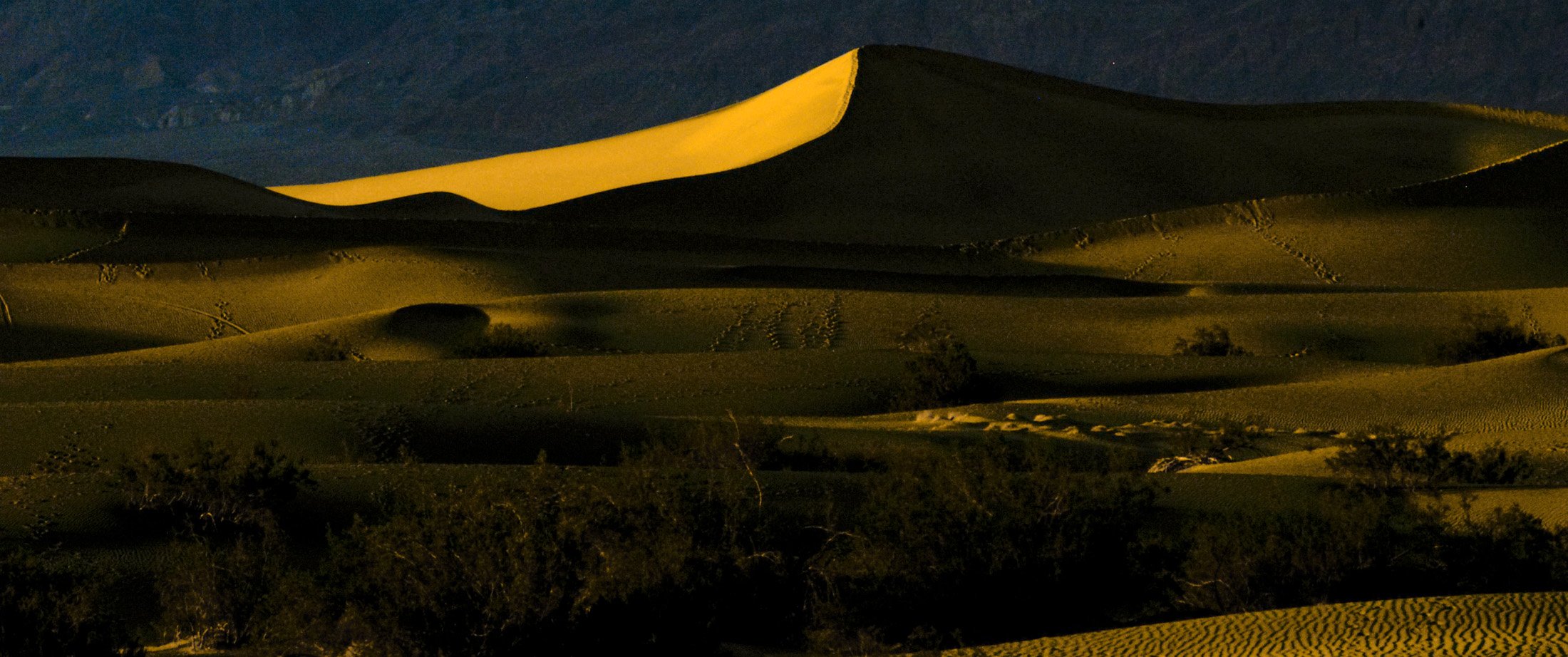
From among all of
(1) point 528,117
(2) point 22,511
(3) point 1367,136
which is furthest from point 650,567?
(1) point 528,117

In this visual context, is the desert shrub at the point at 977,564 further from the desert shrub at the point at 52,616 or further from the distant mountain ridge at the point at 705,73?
the distant mountain ridge at the point at 705,73

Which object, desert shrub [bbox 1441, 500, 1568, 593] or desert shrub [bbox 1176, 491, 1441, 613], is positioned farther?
desert shrub [bbox 1441, 500, 1568, 593]

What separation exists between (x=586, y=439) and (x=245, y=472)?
16.7 feet

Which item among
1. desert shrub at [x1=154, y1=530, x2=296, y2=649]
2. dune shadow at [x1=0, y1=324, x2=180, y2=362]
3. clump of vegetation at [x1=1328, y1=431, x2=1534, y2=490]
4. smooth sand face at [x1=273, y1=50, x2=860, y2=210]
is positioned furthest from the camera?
smooth sand face at [x1=273, y1=50, x2=860, y2=210]

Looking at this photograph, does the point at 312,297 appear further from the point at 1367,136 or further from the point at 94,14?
the point at 94,14

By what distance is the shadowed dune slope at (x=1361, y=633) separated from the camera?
11711mm

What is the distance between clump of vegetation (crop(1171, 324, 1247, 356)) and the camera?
97.3 ft

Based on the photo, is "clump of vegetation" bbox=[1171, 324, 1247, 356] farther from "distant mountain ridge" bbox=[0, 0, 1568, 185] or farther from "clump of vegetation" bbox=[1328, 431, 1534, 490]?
"distant mountain ridge" bbox=[0, 0, 1568, 185]

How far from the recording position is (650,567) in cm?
1327

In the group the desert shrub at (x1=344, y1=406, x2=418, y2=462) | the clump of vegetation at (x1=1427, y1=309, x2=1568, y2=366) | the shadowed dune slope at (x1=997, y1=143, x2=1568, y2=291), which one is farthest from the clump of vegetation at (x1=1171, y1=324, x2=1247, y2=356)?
the desert shrub at (x1=344, y1=406, x2=418, y2=462)

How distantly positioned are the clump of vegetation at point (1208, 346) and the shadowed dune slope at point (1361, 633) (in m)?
16.6

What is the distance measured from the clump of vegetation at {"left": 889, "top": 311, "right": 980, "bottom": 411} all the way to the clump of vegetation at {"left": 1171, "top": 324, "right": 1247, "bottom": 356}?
399 cm

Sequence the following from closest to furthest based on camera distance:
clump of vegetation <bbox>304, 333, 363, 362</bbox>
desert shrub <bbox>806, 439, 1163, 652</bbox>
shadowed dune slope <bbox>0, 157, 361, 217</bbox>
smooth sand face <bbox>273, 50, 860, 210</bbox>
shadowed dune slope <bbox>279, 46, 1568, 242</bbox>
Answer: desert shrub <bbox>806, 439, 1163, 652</bbox>
clump of vegetation <bbox>304, 333, 363, 362</bbox>
shadowed dune slope <bbox>0, 157, 361, 217</bbox>
shadowed dune slope <bbox>279, 46, 1568, 242</bbox>
smooth sand face <bbox>273, 50, 860, 210</bbox>

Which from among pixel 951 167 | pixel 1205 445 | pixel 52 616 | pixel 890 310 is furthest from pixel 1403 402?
pixel 951 167
